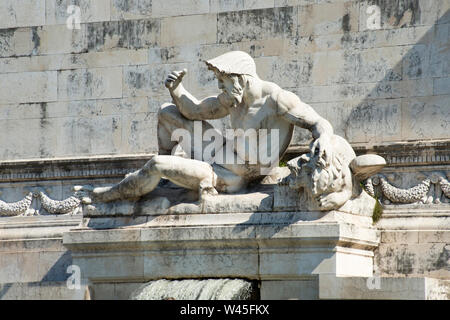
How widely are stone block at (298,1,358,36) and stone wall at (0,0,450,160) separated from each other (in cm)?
1

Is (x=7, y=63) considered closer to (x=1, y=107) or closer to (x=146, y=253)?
(x=1, y=107)

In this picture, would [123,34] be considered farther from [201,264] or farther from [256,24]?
[201,264]

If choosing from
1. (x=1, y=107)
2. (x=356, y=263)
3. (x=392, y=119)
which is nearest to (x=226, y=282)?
(x=356, y=263)

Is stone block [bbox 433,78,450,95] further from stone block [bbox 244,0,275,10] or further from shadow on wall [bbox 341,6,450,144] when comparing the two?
stone block [bbox 244,0,275,10]

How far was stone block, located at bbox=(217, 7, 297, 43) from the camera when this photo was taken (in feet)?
56.1

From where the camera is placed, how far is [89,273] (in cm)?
1598

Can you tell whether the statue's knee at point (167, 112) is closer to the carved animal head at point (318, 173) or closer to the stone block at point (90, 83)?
the stone block at point (90, 83)

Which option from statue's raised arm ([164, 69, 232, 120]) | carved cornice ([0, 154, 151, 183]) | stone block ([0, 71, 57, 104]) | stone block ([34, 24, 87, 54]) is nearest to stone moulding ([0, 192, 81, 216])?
carved cornice ([0, 154, 151, 183])

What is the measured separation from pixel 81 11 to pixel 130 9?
738 mm

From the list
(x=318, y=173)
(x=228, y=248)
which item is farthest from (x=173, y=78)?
(x=318, y=173)

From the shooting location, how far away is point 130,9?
59.0 ft

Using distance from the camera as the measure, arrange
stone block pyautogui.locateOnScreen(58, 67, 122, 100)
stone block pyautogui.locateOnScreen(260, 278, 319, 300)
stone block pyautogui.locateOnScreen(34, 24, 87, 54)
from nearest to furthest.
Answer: stone block pyautogui.locateOnScreen(260, 278, 319, 300)
stone block pyautogui.locateOnScreen(58, 67, 122, 100)
stone block pyautogui.locateOnScreen(34, 24, 87, 54)
